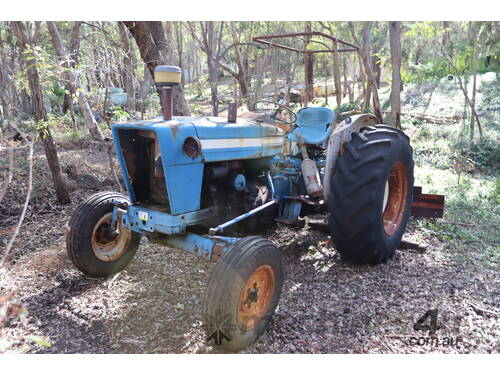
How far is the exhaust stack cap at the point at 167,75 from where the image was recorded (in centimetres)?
266

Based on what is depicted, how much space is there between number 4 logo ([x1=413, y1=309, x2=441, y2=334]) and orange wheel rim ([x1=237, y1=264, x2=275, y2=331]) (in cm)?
104

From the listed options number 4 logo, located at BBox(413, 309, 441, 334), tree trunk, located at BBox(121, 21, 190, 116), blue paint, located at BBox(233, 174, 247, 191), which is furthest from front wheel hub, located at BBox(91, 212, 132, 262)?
tree trunk, located at BBox(121, 21, 190, 116)

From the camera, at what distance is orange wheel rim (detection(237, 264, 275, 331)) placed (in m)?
2.41

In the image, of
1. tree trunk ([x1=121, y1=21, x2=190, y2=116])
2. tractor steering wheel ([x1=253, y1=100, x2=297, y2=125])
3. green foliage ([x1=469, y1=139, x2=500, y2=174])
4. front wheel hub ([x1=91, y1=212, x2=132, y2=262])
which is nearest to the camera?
front wheel hub ([x1=91, y1=212, x2=132, y2=262])

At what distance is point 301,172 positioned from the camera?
407cm

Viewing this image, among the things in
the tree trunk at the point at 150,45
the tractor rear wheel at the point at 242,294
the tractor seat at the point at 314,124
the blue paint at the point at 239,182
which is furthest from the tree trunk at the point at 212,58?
the tractor rear wheel at the point at 242,294

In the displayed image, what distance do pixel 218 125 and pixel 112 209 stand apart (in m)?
1.23

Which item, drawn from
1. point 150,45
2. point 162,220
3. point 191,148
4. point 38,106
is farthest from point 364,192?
point 150,45

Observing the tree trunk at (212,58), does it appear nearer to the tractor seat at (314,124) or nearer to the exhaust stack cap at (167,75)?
the tractor seat at (314,124)

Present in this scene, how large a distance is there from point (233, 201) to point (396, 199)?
1710 millimetres

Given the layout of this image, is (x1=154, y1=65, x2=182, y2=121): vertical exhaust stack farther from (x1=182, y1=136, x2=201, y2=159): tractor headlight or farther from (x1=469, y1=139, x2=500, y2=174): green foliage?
(x1=469, y1=139, x2=500, y2=174): green foliage

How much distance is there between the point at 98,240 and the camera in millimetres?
3334

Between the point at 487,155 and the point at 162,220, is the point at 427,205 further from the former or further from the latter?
the point at 487,155

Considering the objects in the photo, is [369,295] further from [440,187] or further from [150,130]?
[440,187]
